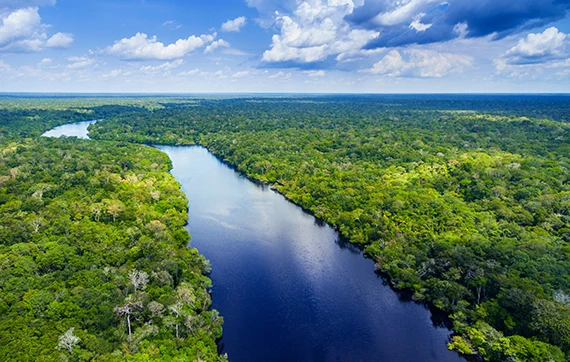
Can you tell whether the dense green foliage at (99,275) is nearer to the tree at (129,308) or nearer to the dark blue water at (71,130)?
the tree at (129,308)

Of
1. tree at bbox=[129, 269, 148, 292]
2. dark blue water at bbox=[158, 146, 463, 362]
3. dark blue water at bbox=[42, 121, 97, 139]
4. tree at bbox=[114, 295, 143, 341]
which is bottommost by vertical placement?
dark blue water at bbox=[158, 146, 463, 362]

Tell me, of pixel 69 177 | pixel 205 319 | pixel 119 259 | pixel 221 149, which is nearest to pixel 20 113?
pixel 221 149

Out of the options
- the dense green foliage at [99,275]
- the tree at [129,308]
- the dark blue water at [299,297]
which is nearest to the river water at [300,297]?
the dark blue water at [299,297]

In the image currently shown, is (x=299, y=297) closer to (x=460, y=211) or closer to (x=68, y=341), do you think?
(x=68, y=341)

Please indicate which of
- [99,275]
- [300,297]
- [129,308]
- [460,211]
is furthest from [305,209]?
[129,308]

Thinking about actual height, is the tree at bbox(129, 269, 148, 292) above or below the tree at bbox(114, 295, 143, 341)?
above

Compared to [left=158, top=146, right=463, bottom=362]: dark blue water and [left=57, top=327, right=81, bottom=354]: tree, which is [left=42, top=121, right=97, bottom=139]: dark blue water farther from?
[left=57, top=327, right=81, bottom=354]: tree

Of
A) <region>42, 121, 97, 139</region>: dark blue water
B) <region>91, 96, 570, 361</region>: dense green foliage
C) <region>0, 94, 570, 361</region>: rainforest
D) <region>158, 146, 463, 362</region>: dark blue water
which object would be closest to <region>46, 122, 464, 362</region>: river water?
<region>158, 146, 463, 362</region>: dark blue water

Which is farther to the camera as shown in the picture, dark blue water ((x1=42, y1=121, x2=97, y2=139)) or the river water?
dark blue water ((x1=42, y1=121, x2=97, y2=139))
